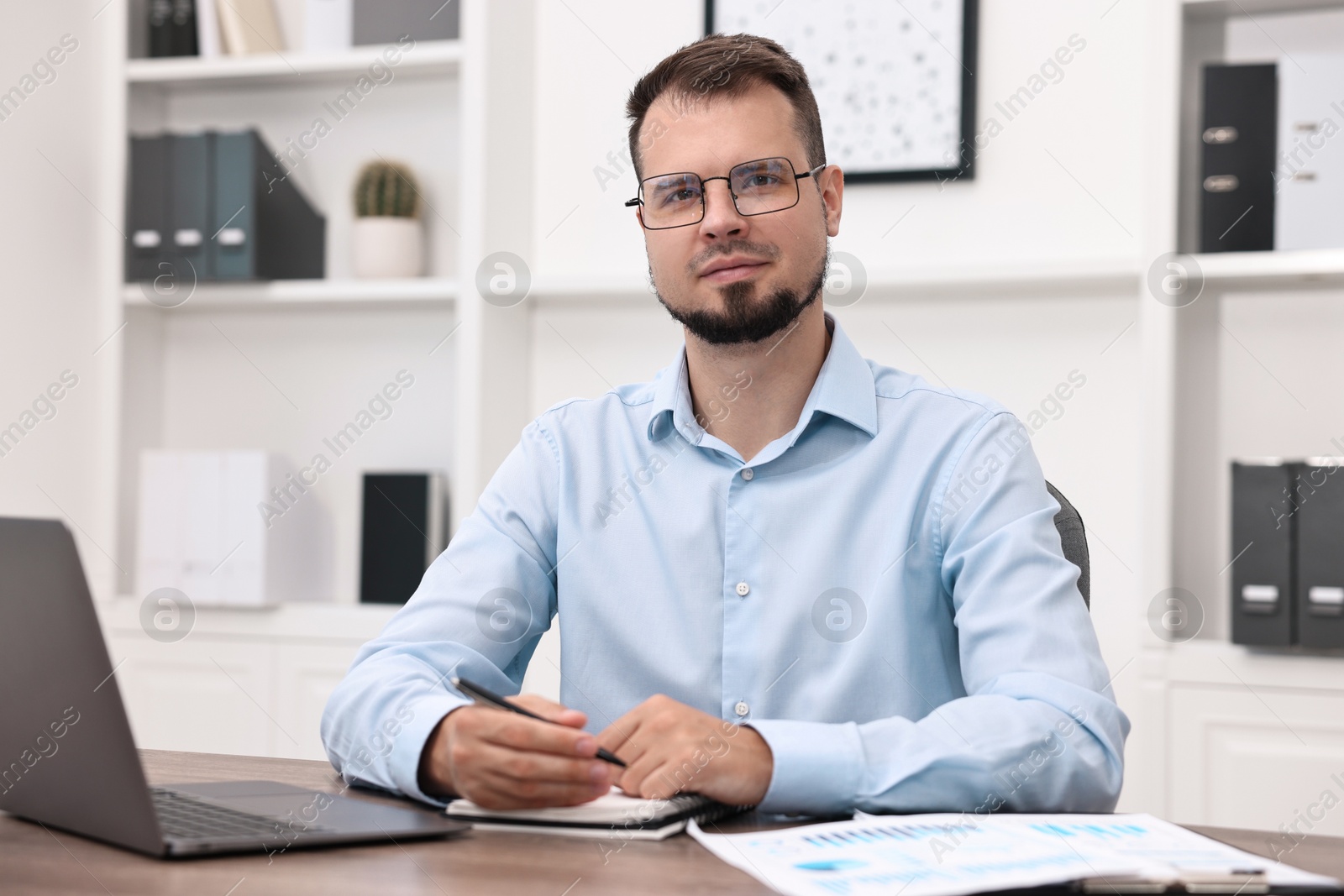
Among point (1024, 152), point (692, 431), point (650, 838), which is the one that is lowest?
point (650, 838)

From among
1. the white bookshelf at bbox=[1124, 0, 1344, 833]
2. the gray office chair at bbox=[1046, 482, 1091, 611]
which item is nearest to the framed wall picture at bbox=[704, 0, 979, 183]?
the white bookshelf at bbox=[1124, 0, 1344, 833]

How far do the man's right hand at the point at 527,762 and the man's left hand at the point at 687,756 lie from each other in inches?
1.0

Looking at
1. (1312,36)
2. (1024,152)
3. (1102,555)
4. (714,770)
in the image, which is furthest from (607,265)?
(714,770)

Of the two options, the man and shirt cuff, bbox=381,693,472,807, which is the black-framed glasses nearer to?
the man

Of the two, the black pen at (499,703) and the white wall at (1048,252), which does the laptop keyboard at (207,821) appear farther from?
the white wall at (1048,252)

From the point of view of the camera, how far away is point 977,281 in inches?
95.0

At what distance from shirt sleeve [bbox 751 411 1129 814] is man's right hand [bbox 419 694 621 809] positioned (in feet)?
0.50

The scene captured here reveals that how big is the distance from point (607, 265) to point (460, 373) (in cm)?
44

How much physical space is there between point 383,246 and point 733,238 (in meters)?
1.50

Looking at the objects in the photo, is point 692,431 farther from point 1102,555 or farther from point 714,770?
point 1102,555

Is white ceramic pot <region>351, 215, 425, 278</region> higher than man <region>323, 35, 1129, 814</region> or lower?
higher

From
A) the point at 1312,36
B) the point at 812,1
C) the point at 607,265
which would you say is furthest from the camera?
the point at 607,265

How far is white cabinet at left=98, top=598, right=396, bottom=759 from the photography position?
104 inches

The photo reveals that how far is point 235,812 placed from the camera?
0.91m
